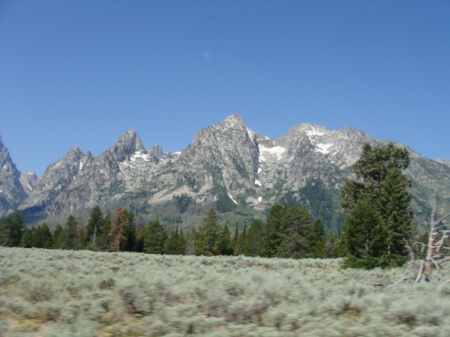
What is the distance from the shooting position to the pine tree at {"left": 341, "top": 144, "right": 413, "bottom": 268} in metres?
25.8

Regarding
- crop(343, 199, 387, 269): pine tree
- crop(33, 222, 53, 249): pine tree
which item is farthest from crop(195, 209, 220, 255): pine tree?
crop(33, 222, 53, 249): pine tree

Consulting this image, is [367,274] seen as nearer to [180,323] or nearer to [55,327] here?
[180,323]

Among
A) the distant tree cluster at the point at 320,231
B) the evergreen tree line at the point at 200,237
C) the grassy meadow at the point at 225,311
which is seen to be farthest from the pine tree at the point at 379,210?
the evergreen tree line at the point at 200,237

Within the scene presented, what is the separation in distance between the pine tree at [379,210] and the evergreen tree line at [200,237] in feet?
60.1

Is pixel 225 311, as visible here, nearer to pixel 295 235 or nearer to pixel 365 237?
pixel 365 237

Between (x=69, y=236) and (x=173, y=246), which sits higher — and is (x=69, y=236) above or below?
above

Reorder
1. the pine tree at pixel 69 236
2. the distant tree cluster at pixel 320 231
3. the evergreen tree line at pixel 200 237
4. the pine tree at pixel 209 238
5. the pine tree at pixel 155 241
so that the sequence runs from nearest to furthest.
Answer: the distant tree cluster at pixel 320 231 < the evergreen tree line at pixel 200 237 < the pine tree at pixel 209 238 < the pine tree at pixel 155 241 < the pine tree at pixel 69 236

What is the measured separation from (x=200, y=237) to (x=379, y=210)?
40.2 metres

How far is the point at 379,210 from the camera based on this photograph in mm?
29234

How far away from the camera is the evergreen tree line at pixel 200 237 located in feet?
172

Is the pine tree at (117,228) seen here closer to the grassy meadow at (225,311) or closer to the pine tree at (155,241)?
the pine tree at (155,241)

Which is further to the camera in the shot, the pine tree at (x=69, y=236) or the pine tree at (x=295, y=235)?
the pine tree at (x=69, y=236)

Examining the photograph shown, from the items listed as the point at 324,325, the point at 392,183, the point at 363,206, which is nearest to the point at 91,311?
the point at 324,325

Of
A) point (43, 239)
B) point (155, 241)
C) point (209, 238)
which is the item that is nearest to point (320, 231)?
point (209, 238)
